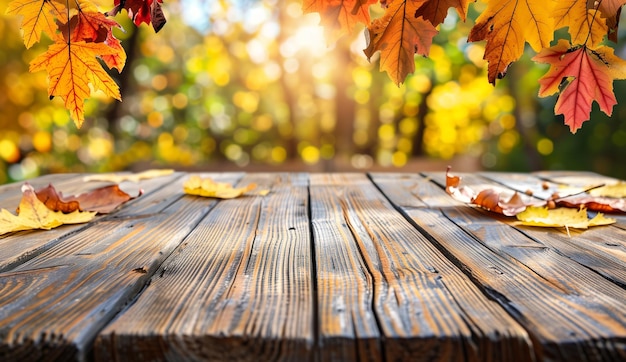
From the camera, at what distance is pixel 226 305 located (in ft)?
1.87

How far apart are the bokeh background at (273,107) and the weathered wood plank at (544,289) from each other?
369cm

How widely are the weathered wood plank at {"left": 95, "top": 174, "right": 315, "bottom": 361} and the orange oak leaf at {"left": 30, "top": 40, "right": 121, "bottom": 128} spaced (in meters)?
0.30

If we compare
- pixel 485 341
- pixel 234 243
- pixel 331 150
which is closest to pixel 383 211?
pixel 234 243

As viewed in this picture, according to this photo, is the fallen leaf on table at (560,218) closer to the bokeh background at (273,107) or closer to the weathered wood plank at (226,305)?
the weathered wood plank at (226,305)

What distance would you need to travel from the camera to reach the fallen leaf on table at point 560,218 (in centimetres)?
101

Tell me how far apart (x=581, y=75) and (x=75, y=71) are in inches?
32.8

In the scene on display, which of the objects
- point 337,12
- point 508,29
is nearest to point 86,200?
point 337,12

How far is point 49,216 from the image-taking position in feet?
3.55

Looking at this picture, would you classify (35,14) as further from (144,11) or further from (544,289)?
(544,289)

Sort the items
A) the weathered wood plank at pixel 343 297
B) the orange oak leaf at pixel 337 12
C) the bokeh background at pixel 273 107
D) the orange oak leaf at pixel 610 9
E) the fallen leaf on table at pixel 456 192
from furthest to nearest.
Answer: the bokeh background at pixel 273 107 → the fallen leaf on table at pixel 456 192 → the orange oak leaf at pixel 337 12 → the orange oak leaf at pixel 610 9 → the weathered wood plank at pixel 343 297

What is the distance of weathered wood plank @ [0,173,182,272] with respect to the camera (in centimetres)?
83

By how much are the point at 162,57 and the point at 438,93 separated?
3.36 metres

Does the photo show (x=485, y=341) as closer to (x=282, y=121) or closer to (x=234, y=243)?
(x=234, y=243)

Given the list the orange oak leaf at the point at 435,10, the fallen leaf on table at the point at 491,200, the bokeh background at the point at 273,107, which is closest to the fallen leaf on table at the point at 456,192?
the fallen leaf on table at the point at 491,200
